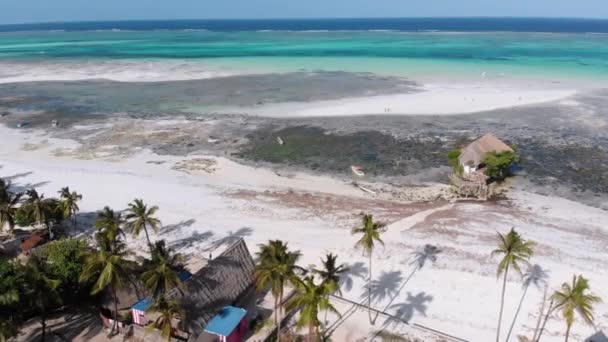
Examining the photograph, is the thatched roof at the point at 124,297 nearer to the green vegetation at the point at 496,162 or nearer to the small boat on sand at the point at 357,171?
the small boat on sand at the point at 357,171

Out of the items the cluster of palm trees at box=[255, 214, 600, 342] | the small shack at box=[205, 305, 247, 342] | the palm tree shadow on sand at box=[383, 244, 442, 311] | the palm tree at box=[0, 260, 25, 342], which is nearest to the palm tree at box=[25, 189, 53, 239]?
the palm tree at box=[0, 260, 25, 342]

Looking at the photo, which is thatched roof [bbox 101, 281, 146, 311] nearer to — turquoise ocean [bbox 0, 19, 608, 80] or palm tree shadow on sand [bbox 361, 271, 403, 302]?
palm tree shadow on sand [bbox 361, 271, 403, 302]

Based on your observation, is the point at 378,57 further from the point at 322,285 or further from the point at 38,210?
the point at 322,285

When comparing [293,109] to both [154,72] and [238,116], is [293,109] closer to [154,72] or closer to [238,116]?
[238,116]

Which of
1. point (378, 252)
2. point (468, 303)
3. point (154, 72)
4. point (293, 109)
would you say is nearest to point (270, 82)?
point (293, 109)

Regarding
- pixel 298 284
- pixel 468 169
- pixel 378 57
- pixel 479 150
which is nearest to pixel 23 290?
pixel 298 284

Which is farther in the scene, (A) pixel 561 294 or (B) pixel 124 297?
(B) pixel 124 297

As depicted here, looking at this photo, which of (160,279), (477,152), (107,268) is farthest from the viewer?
(477,152)
